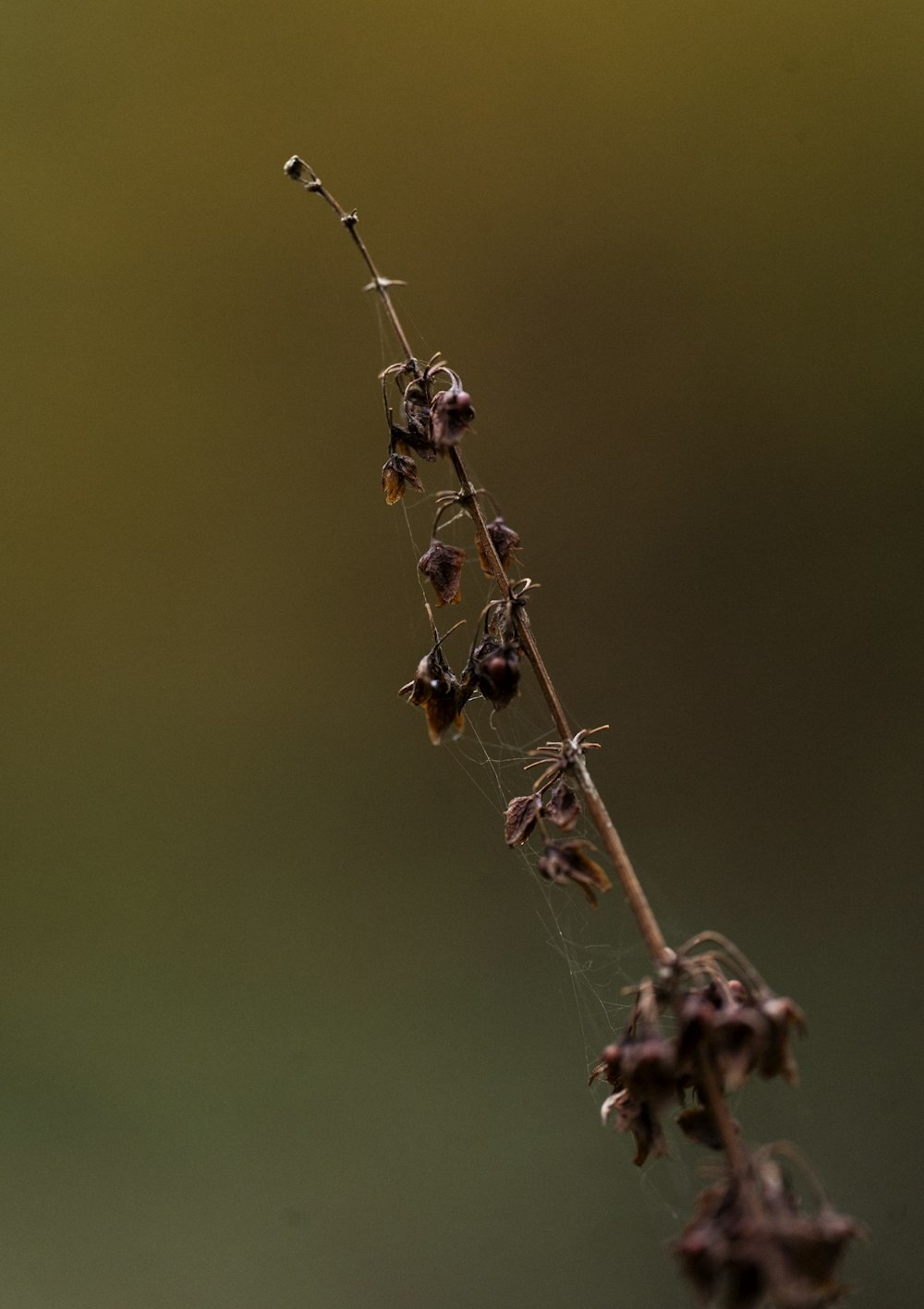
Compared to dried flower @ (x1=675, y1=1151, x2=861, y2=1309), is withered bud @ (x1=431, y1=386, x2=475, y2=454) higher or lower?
higher

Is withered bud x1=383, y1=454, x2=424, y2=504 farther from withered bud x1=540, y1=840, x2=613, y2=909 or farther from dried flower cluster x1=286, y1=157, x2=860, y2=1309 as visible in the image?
withered bud x1=540, y1=840, x2=613, y2=909

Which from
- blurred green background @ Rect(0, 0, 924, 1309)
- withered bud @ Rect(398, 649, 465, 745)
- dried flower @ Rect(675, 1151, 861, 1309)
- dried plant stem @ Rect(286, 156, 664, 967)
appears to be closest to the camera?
dried flower @ Rect(675, 1151, 861, 1309)

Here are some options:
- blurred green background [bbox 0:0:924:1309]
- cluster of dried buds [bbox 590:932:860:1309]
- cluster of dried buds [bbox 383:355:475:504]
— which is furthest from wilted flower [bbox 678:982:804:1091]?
blurred green background [bbox 0:0:924:1309]

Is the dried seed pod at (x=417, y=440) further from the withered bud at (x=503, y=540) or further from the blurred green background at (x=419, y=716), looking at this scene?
the blurred green background at (x=419, y=716)

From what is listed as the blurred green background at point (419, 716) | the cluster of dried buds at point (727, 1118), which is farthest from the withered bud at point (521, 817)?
the blurred green background at point (419, 716)

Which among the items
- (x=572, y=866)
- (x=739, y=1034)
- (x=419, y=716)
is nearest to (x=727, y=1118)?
(x=739, y=1034)
